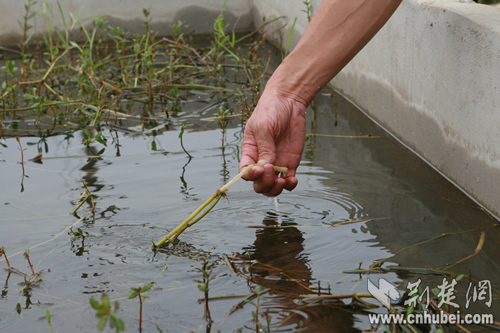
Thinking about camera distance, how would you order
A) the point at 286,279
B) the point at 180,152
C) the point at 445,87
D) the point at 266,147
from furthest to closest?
the point at 180,152 → the point at 445,87 → the point at 266,147 → the point at 286,279

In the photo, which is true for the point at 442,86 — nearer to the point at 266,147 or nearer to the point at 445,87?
the point at 445,87

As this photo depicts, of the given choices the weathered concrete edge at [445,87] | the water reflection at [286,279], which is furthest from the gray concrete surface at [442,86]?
the water reflection at [286,279]

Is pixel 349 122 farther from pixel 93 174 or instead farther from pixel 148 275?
pixel 148 275

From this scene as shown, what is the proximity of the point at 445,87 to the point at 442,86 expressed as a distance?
0.03 m

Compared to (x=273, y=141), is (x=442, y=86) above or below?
above

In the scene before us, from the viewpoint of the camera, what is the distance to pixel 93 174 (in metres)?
3.19

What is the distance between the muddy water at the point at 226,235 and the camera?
1.97m

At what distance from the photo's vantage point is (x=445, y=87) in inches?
116

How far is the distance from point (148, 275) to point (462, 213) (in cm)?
131

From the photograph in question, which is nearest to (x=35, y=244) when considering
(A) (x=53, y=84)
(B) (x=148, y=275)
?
(B) (x=148, y=275)

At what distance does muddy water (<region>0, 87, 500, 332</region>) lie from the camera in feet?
6.46

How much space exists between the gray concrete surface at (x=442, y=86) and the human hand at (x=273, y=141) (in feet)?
2.41

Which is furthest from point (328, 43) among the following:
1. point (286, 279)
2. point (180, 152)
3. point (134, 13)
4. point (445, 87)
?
point (134, 13)

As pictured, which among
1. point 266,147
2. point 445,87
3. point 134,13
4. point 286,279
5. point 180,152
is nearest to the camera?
point 286,279
